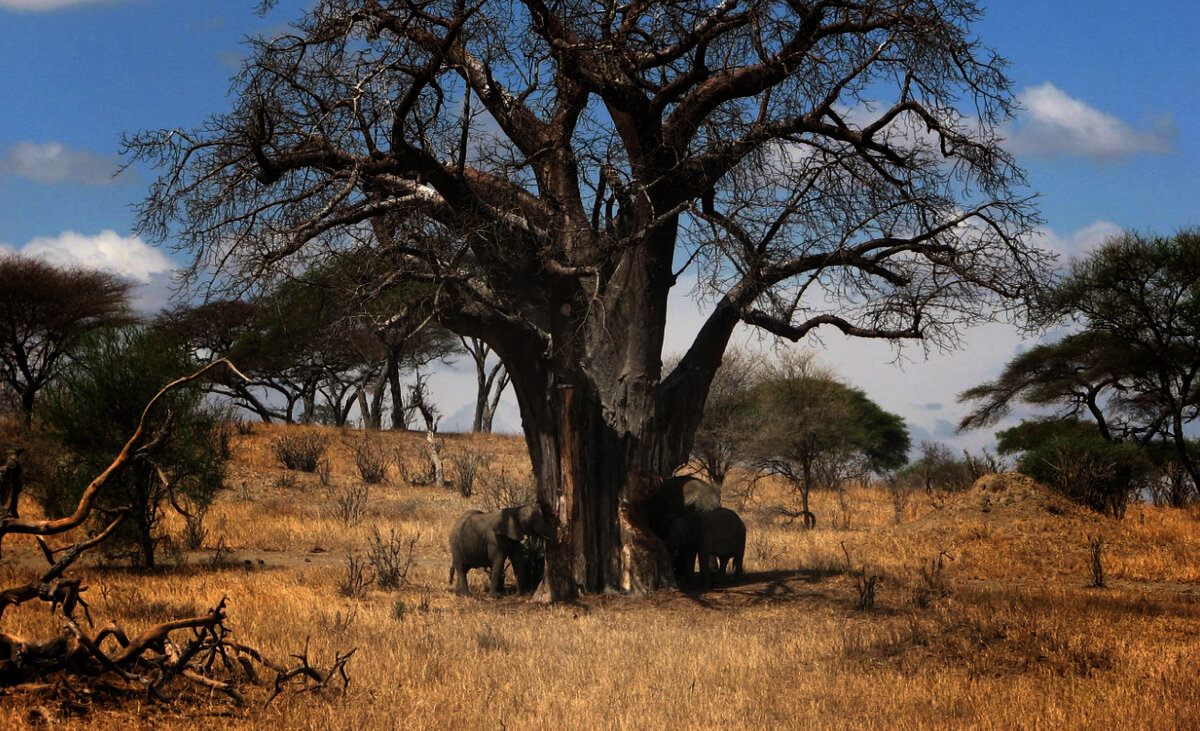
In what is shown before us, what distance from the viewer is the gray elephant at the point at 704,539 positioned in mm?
12320

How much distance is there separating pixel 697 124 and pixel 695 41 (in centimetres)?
87

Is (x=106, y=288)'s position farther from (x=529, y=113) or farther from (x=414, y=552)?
(x=529, y=113)

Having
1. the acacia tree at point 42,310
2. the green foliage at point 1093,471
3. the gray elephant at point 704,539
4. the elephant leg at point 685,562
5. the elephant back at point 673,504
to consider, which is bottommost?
the elephant leg at point 685,562

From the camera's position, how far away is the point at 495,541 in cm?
1212

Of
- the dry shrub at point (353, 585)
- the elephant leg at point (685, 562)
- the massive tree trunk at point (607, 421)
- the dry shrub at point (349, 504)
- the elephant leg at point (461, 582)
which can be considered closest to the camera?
the massive tree trunk at point (607, 421)

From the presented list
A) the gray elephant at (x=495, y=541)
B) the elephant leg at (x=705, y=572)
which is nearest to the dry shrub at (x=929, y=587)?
the elephant leg at (x=705, y=572)

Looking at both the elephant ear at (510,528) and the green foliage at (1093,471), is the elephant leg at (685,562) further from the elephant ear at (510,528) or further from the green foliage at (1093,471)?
the green foliage at (1093,471)

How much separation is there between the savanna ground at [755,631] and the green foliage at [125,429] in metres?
0.94

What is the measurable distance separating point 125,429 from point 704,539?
25.3 ft

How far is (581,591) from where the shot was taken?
11.5 m

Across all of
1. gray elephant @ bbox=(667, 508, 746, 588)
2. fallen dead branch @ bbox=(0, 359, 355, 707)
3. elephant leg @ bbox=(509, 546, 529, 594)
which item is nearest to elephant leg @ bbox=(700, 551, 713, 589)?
gray elephant @ bbox=(667, 508, 746, 588)

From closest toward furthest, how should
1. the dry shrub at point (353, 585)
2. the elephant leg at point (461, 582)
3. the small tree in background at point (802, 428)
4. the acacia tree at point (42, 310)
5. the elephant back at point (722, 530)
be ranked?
the dry shrub at point (353, 585), the elephant leg at point (461, 582), the elephant back at point (722, 530), the small tree in background at point (802, 428), the acacia tree at point (42, 310)

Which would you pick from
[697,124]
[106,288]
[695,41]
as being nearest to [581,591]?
[697,124]

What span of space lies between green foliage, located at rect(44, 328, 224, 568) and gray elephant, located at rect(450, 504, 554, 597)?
4.18 meters
